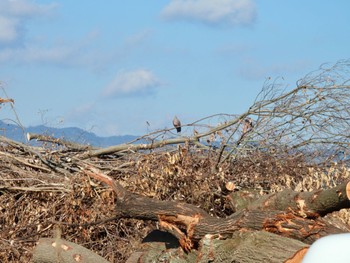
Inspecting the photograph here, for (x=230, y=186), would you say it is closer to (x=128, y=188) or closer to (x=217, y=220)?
(x=128, y=188)

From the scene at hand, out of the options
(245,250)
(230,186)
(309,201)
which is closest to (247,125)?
(230,186)

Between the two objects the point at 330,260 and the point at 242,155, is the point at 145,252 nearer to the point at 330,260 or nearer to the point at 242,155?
the point at 242,155

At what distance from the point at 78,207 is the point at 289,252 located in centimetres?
348

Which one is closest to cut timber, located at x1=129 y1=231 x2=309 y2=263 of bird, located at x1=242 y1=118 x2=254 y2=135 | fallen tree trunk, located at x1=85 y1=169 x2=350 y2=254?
fallen tree trunk, located at x1=85 y1=169 x2=350 y2=254

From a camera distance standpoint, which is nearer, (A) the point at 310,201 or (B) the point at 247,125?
(A) the point at 310,201

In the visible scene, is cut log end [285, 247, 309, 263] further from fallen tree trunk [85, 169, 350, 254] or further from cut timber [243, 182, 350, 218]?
cut timber [243, 182, 350, 218]

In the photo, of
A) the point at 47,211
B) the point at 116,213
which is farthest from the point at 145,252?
Result: the point at 47,211

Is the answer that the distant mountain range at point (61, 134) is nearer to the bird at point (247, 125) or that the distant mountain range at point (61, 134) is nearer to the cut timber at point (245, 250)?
the bird at point (247, 125)

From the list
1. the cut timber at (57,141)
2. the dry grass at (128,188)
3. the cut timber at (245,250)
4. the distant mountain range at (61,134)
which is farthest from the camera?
the distant mountain range at (61,134)

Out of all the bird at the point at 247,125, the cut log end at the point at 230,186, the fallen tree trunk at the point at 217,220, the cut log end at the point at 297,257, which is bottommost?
the cut log end at the point at 297,257

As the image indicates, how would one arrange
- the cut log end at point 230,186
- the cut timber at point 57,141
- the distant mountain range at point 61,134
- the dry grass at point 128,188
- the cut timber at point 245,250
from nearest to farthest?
the cut timber at point 245,250, the cut log end at point 230,186, the dry grass at point 128,188, the cut timber at point 57,141, the distant mountain range at point 61,134

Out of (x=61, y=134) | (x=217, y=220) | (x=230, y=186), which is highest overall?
(x=61, y=134)

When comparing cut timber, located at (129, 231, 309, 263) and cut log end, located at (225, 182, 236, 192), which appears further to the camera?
cut log end, located at (225, 182, 236, 192)

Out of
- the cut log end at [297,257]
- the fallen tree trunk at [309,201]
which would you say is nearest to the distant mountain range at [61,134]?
the fallen tree trunk at [309,201]
